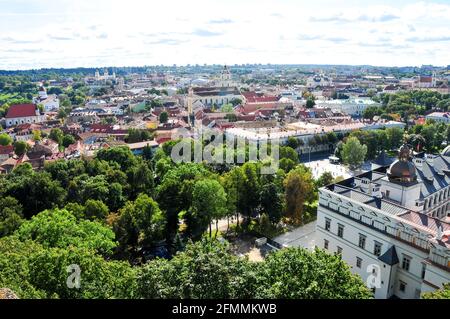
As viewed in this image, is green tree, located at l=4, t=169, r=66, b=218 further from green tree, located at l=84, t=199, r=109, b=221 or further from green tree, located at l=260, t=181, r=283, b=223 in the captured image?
green tree, located at l=260, t=181, r=283, b=223

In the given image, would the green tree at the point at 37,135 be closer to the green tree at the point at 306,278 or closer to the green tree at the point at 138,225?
the green tree at the point at 138,225

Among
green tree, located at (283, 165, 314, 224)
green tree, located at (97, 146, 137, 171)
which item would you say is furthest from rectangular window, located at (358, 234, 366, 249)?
green tree, located at (97, 146, 137, 171)

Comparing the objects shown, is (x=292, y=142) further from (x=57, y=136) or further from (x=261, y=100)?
(x=261, y=100)

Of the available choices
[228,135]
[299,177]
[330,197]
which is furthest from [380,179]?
[228,135]

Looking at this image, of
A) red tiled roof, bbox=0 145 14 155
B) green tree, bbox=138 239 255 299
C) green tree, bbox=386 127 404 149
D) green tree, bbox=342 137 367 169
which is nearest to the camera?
green tree, bbox=138 239 255 299

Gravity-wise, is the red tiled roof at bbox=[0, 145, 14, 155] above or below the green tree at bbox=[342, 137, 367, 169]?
below

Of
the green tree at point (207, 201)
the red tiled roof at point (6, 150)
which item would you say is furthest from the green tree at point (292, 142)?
the red tiled roof at point (6, 150)

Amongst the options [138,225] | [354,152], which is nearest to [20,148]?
[138,225]
